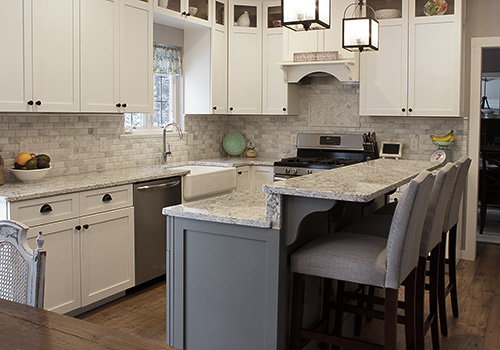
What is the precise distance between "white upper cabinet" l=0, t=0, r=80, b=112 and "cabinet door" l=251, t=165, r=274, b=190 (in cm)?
225

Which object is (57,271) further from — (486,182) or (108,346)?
(486,182)

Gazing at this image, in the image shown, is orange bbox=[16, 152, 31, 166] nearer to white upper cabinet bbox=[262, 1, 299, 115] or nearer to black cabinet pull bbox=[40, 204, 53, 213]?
black cabinet pull bbox=[40, 204, 53, 213]

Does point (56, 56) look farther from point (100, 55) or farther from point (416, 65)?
point (416, 65)

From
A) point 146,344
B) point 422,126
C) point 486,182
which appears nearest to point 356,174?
point 146,344

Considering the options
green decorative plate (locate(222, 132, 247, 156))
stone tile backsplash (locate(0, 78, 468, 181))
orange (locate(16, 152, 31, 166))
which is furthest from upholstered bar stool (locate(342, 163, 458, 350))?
green decorative plate (locate(222, 132, 247, 156))

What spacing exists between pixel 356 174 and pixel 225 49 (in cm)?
319

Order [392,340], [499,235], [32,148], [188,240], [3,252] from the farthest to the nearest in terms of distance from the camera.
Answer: [499,235], [32,148], [188,240], [392,340], [3,252]

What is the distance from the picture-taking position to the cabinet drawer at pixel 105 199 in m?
3.67

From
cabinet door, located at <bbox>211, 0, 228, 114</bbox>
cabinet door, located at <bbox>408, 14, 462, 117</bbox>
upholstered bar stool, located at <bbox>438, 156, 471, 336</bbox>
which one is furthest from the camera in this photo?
cabinet door, located at <bbox>211, 0, 228, 114</bbox>

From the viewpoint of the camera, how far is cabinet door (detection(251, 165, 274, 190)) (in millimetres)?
5629

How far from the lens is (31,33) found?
3.52 metres

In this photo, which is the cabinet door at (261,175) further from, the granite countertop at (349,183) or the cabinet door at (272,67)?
the granite countertop at (349,183)

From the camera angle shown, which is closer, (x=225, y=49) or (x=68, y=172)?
(x=68, y=172)

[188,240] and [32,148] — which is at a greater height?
[32,148]
